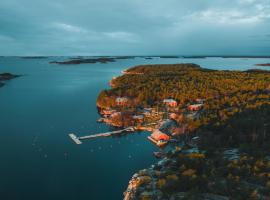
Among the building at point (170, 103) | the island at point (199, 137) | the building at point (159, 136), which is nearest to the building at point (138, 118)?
the island at point (199, 137)

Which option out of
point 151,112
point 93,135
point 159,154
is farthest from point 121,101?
point 159,154

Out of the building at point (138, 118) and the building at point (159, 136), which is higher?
the building at point (138, 118)

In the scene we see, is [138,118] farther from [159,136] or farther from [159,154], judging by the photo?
[159,154]

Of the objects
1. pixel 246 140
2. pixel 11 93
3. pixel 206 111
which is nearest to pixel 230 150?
pixel 246 140

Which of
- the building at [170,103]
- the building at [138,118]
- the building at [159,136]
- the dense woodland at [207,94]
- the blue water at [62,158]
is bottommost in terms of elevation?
the blue water at [62,158]

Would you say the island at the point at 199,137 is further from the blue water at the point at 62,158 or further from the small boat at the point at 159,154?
the blue water at the point at 62,158

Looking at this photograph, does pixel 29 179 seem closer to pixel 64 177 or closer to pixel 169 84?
pixel 64 177

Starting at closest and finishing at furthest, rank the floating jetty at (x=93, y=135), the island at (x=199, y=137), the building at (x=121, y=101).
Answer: the island at (x=199, y=137) → the floating jetty at (x=93, y=135) → the building at (x=121, y=101)

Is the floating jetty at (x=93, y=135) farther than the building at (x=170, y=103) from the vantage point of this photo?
No

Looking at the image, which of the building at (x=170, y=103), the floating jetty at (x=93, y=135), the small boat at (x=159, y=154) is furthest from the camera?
the building at (x=170, y=103)
